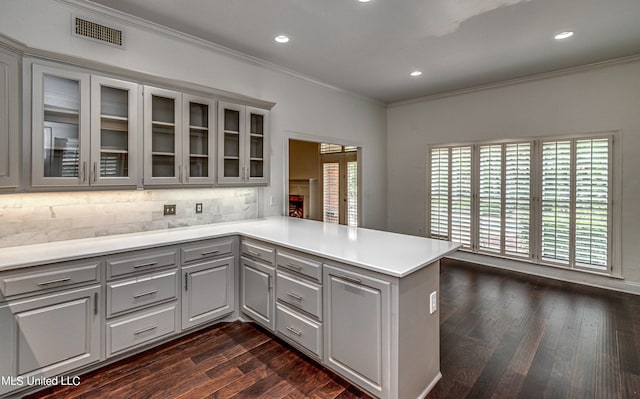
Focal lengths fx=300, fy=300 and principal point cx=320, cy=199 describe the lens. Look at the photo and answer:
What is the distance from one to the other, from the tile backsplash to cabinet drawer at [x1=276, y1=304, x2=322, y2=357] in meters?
1.50

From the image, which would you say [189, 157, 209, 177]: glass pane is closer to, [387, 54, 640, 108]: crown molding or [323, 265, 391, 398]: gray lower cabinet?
[323, 265, 391, 398]: gray lower cabinet

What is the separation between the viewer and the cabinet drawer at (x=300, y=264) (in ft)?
7.22

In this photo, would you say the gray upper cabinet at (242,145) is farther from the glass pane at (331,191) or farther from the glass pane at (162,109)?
the glass pane at (331,191)

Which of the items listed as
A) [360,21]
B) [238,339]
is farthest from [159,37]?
[238,339]

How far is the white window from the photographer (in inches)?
156

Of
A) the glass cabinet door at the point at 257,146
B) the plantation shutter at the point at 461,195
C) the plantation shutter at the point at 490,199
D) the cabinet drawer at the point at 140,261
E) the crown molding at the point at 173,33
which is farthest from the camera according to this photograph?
the plantation shutter at the point at 461,195

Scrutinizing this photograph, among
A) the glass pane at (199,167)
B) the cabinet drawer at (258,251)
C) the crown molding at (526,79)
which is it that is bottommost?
the cabinet drawer at (258,251)

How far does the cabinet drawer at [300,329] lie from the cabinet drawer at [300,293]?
0.08 metres

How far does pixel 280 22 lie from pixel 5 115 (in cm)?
223

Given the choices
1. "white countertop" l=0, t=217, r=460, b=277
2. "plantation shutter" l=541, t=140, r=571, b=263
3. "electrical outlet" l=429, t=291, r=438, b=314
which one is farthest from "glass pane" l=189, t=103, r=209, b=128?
"plantation shutter" l=541, t=140, r=571, b=263

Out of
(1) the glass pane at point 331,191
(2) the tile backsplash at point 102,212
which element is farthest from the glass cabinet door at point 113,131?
(1) the glass pane at point 331,191

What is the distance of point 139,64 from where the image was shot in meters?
2.87

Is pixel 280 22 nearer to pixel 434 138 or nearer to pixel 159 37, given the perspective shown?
pixel 159 37

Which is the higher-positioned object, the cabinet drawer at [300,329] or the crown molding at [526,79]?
the crown molding at [526,79]
